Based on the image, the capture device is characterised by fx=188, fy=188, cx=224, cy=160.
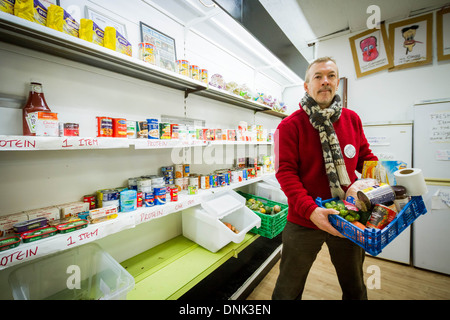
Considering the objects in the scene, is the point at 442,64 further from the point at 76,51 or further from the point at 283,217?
the point at 76,51

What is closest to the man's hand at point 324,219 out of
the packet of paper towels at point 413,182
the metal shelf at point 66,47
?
the packet of paper towels at point 413,182

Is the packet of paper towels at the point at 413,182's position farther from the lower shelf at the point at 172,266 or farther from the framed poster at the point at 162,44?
the framed poster at the point at 162,44

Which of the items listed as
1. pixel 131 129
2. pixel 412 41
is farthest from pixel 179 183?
pixel 412 41

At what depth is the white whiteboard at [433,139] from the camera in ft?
7.70

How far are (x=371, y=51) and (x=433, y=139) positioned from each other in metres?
1.58

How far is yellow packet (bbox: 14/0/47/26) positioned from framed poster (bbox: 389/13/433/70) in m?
4.00

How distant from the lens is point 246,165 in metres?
2.96

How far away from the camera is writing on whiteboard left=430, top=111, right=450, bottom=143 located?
7.64 ft

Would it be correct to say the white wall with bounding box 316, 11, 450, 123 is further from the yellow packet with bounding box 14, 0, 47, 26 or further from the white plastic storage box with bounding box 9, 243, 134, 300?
the white plastic storage box with bounding box 9, 243, 134, 300

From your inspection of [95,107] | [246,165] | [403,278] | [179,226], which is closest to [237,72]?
[246,165]

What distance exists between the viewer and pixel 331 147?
4.17 feet

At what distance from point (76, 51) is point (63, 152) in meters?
0.66

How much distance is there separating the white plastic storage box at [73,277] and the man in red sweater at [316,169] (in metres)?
1.07

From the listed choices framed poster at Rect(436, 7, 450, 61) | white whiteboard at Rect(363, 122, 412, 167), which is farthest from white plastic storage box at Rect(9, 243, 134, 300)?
framed poster at Rect(436, 7, 450, 61)
